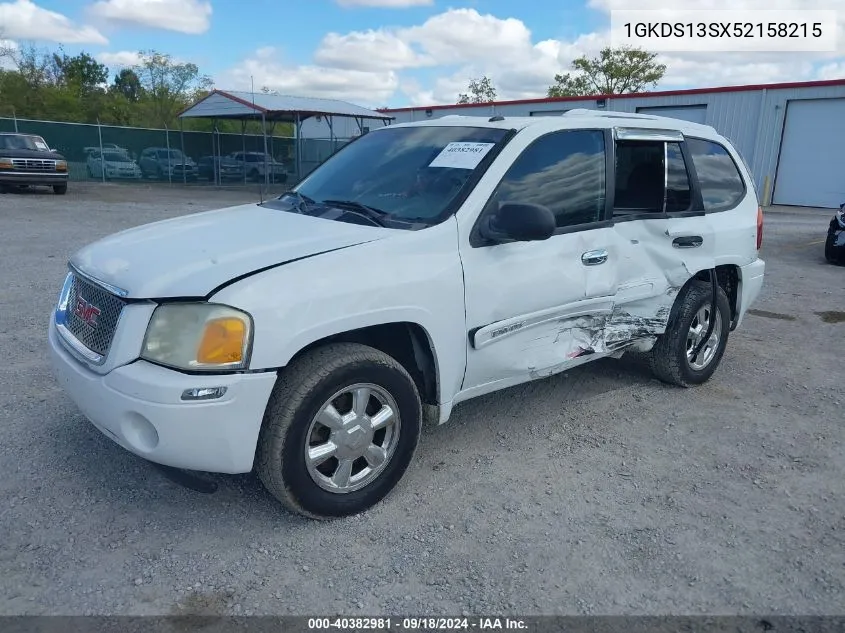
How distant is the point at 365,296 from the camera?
300 centimetres

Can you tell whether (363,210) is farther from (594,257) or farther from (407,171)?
(594,257)

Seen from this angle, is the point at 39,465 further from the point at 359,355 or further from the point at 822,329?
the point at 822,329

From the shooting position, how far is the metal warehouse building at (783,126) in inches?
879

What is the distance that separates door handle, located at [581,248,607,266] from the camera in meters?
3.93

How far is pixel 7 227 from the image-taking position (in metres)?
12.3

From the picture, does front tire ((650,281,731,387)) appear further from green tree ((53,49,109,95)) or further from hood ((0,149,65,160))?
green tree ((53,49,109,95))

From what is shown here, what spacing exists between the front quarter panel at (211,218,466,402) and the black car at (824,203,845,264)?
9.83 metres

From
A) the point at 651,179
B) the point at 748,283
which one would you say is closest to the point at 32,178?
the point at 651,179

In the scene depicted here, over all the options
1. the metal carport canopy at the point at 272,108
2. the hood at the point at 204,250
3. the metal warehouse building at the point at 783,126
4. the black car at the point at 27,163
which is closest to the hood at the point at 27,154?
the black car at the point at 27,163

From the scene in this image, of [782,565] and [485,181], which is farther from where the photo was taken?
[485,181]

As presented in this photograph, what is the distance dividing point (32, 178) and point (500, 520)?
65.6 feet

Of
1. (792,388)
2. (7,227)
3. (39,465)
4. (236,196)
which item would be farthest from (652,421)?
(236,196)

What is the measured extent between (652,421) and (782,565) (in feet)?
5.16

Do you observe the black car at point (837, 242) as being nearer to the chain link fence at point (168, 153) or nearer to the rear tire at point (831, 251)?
the rear tire at point (831, 251)
